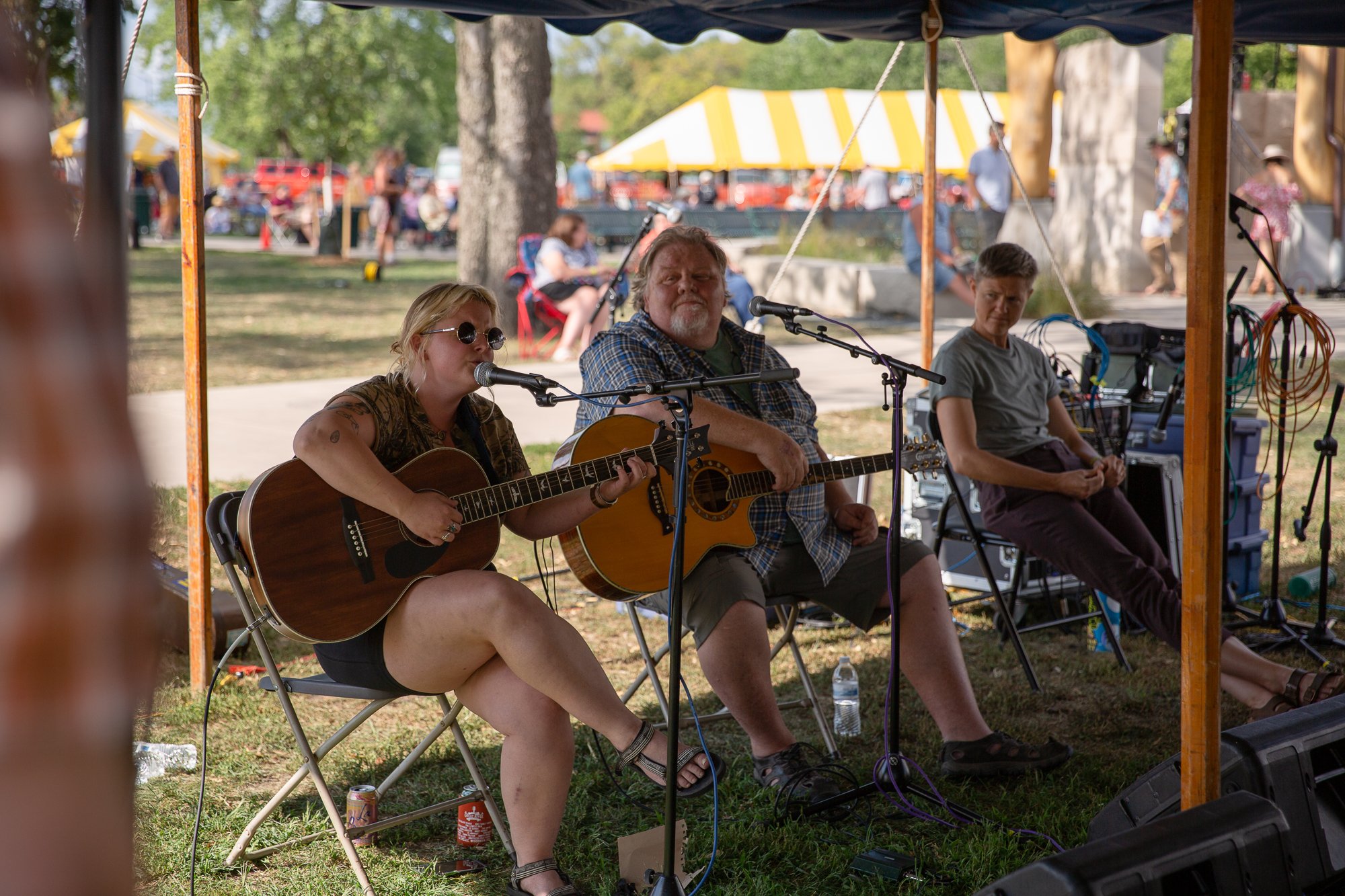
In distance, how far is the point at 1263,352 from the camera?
14.4 feet

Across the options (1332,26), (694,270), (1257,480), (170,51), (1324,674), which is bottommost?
(1324,674)

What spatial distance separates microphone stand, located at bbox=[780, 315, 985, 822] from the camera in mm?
3043

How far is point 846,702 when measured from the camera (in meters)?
3.86

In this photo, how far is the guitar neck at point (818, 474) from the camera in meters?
3.48

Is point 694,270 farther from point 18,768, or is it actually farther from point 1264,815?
point 18,768

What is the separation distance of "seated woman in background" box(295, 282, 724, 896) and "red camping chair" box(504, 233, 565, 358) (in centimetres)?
774

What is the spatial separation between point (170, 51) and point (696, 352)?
1271 inches

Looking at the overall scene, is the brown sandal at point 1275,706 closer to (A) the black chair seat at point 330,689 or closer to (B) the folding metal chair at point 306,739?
(B) the folding metal chair at point 306,739

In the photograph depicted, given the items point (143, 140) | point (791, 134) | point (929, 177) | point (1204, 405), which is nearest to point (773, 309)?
point (1204, 405)

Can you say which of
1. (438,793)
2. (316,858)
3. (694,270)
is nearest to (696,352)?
(694,270)

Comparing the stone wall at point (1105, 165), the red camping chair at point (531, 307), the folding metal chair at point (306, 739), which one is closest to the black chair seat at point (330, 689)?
the folding metal chair at point (306, 739)

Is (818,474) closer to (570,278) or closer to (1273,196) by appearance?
(570,278)

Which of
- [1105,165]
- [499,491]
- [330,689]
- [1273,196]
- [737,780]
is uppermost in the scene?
[1105,165]

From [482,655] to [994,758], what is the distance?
5.11 ft
